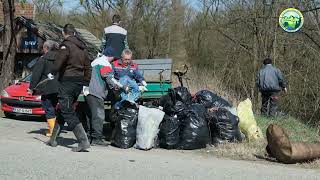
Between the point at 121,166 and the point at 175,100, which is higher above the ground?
the point at 175,100

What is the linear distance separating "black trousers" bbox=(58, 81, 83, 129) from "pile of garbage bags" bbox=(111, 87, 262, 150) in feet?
3.62

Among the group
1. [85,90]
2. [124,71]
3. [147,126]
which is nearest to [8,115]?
[124,71]

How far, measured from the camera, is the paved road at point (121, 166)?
721cm

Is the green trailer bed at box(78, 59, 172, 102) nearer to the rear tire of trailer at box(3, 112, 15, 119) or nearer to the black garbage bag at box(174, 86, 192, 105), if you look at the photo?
the black garbage bag at box(174, 86, 192, 105)

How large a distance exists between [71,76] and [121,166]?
74.7 inches

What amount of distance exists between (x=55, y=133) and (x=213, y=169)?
297 cm

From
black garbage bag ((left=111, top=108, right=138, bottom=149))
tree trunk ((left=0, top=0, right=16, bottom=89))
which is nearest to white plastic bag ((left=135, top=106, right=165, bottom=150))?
black garbage bag ((left=111, top=108, right=138, bottom=149))

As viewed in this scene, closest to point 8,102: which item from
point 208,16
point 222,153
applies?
point 222,153

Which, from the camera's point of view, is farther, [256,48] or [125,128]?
[256,48]

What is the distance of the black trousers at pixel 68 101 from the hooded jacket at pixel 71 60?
98mm

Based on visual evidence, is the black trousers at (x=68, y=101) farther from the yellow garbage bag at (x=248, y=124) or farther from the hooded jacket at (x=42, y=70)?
the yellow garbage bag at (x=248, y=124)

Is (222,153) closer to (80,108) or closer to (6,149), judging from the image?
(80,108)

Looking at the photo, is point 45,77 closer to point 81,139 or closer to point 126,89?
point 126,89

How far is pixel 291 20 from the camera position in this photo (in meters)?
13.5
